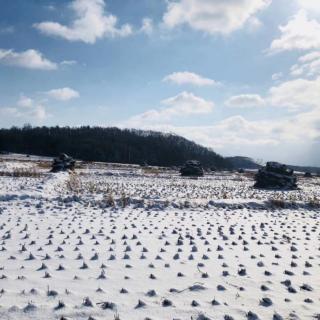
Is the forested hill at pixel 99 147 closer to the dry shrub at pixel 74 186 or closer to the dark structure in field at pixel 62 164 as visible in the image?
the dark structure in field at pixel 62 164

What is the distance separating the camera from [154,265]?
7.62 metres

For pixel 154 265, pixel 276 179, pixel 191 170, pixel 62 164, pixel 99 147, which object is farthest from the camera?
pixel 99 147

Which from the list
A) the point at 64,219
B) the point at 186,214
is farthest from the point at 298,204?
the point at 64,219

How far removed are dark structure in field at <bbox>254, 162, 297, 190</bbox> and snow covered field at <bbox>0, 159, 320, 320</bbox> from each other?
18.9 m

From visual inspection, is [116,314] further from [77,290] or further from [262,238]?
[262,238]

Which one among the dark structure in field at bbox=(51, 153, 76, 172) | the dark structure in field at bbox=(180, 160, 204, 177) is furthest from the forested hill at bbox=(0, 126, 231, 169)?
the dark structure in field at bbox=(51, 153, 76, 172)

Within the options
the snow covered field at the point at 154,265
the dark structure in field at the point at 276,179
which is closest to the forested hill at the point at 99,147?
the dark structure in field at the point at 276,179

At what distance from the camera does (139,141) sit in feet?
520

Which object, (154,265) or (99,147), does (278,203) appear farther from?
(99,147)

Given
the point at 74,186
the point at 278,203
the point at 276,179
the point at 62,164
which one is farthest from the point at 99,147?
the point at 278,203

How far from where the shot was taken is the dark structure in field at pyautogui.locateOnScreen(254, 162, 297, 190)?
33.9 metres

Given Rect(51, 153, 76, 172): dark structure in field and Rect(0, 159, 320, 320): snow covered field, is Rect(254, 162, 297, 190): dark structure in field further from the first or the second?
Rect(51, 153, 76, 172): dark structure in field

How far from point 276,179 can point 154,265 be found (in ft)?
96.1

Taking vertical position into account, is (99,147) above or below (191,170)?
above
